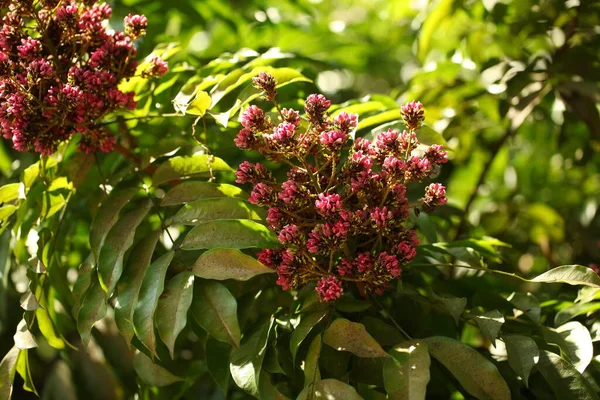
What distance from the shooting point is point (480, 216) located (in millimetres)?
1830

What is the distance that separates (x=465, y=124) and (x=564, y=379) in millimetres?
899

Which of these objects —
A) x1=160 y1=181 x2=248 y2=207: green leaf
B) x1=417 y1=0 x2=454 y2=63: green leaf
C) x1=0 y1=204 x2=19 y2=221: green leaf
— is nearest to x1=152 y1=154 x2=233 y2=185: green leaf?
x1=160 y1=181 x2=248 y2=207: green leaf

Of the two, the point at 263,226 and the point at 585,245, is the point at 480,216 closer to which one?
the point at 585,245

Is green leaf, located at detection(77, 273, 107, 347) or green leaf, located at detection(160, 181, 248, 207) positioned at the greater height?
green leaf, located at detection(160, 181, 248, 207)

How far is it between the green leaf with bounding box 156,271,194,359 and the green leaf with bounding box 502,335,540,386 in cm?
42

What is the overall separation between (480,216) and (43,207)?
1.13 metres

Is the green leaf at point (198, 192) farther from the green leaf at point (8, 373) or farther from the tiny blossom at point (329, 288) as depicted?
the green leaf at point (8, 373)

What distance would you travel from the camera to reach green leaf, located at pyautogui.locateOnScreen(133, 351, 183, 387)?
1090mm

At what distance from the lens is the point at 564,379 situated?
2.95ft

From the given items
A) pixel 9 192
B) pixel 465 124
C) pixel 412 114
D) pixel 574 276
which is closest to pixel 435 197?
pixel 412 114

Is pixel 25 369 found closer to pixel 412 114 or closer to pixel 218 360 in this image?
pixel 218 360

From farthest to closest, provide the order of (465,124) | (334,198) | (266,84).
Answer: (465,124) < (266,84) < (334,198)

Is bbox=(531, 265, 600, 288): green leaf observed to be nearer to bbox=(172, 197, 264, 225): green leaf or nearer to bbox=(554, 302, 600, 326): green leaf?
bbox=(554, 302, 600, 326): green leaf

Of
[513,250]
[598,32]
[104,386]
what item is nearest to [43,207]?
[104,386]
